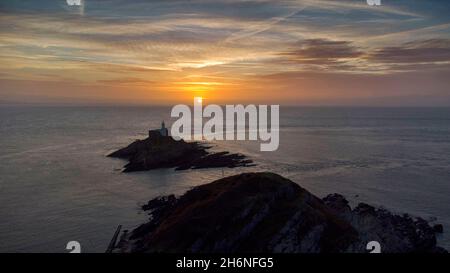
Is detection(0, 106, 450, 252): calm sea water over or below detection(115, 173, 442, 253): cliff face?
below

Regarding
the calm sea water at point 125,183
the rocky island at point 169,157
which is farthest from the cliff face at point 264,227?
the rocky island at point 169,157

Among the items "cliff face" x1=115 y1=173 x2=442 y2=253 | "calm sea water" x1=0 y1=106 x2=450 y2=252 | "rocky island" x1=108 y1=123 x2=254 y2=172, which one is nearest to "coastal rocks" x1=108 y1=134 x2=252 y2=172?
A: "rocky island" x1=108 y1=123 x2=254 y2=172

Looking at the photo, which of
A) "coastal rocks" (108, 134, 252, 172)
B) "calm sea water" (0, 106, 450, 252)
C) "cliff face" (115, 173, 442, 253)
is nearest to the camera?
"cliff face" (115, 173, 442, 253)

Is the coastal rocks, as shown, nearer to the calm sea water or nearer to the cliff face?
the calm sea water

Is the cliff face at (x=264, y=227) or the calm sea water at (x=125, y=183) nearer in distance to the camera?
the cliff face at (x=264, y=227)

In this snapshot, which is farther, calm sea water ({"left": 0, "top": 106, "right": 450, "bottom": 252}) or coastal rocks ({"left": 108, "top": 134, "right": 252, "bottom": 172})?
coastal rocks ({"left": 108, "top": 134, "right": 252, "bottom": 172})

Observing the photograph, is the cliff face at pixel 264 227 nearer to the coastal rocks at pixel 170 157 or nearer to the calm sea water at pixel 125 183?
the calm sea water at pixel 125 183

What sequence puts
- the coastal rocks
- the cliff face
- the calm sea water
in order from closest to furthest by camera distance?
the cliff face
the calm sea water
the coastal rocks
